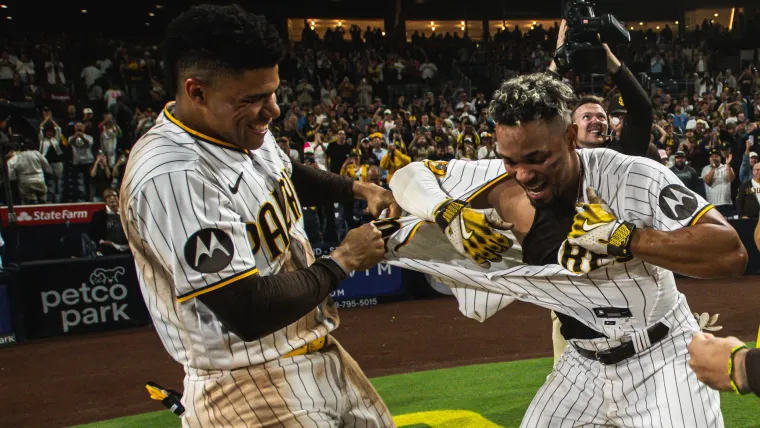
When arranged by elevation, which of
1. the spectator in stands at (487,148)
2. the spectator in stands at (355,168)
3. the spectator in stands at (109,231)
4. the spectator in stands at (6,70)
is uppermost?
the spectator in stands at (6,70)

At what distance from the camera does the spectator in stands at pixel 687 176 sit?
13.4m

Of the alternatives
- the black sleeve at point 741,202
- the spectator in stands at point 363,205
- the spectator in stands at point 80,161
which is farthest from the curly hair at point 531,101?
the spectator in stands at point 80,161

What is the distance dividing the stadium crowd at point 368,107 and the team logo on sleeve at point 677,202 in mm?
3420

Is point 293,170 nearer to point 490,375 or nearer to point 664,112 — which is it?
point 490,375

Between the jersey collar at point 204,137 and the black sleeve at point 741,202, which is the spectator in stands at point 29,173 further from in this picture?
the black sleeve at point 741,202

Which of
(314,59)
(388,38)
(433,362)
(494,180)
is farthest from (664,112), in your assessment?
(494,180)

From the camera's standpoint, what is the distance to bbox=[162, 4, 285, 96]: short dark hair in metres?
2.36

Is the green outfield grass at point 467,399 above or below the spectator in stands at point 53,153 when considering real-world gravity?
below

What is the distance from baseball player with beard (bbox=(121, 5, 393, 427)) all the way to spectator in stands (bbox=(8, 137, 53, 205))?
11.7 m

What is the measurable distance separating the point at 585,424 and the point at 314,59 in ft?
75.2

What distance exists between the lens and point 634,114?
5172 millimetres

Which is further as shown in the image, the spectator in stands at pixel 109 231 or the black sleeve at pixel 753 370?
the spectator in stands at pixel 109 231

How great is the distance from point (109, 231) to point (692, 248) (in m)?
9.75

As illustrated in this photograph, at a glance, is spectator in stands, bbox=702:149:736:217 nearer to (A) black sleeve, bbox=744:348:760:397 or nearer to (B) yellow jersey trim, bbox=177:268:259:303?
(A) black sleeve, bbox=744:348:760:397
